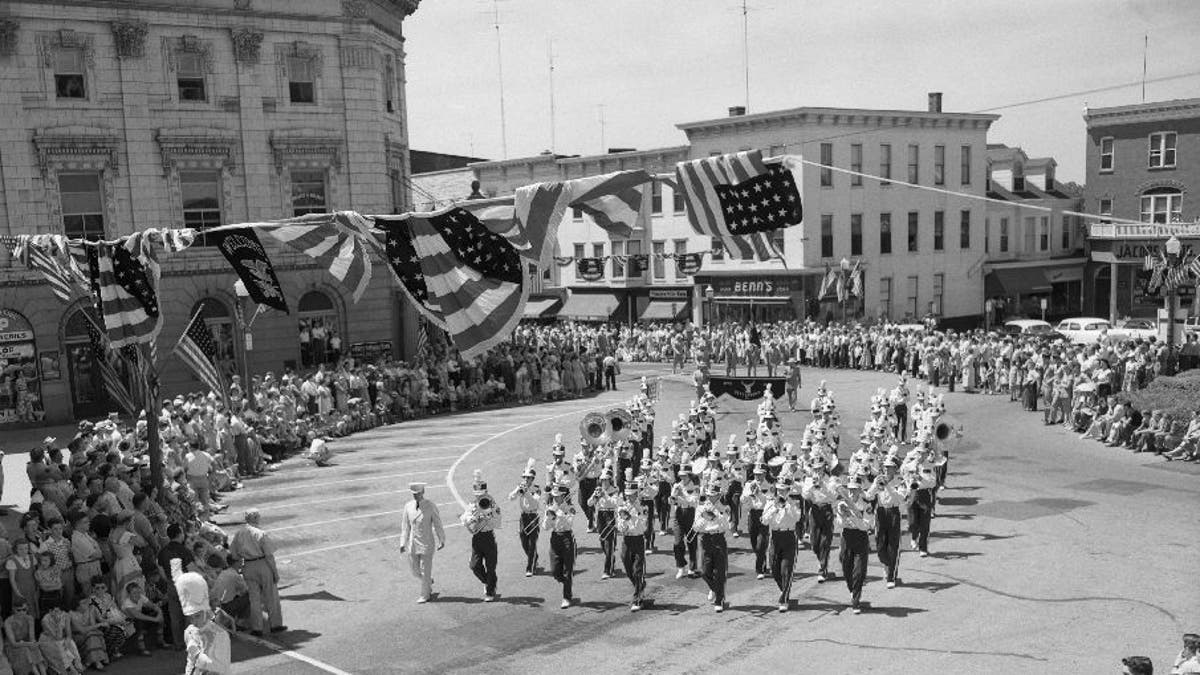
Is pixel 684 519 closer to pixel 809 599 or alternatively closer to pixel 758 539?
pixel 758 539

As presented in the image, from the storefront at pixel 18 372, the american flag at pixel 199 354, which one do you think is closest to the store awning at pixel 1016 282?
the american flag at pixel 199 354

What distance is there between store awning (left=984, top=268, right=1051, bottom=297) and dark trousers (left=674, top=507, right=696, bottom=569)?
46.5 meters

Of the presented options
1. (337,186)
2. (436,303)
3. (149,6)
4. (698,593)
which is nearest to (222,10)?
(149,6)

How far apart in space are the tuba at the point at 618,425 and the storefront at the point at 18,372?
2252cm

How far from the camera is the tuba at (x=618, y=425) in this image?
2081 centimetres

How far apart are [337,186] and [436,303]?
25.6 meters

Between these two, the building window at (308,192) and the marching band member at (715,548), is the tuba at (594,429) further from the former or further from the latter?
the building window at (308,192)

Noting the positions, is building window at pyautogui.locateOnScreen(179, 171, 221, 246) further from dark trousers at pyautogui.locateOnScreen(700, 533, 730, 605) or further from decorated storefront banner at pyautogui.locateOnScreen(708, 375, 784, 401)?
dark trousers at pyautogui.locateOnScreen(700, 533, 730, 605)

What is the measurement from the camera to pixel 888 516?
50.2 feet

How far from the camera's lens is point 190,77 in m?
34.9

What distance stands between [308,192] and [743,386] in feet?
61.1

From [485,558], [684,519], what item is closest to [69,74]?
[485,558]

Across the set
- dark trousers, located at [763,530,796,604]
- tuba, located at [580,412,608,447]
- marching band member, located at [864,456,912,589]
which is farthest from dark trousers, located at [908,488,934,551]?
tuba, located at [580,412,608,447]

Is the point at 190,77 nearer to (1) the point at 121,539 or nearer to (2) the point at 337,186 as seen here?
(2) the point at 337,186
